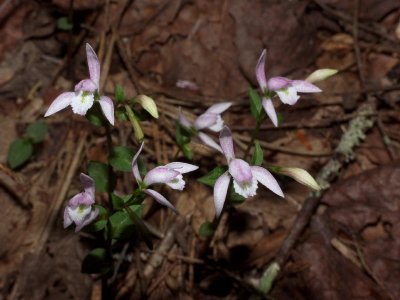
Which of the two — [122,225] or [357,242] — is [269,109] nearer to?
[122,225]

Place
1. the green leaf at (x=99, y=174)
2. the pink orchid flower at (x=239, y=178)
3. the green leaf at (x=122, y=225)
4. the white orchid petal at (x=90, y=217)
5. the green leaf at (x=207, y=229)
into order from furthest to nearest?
the green leaf at (x=207, y=229), the green leaf at (x=99, y=174), the green leaf at (x=122, y=225), the pink orchid flower at (x=239, y=178), the white orchid petal at (x=90, y=217)

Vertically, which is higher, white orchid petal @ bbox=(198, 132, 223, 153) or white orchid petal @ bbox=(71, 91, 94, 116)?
white orchid petal @ bbox=(71, 91, 94, 116)

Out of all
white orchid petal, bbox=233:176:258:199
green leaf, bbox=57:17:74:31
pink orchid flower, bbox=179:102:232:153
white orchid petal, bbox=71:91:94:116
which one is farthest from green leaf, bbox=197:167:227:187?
green leaf, bbox=57:17:74:31

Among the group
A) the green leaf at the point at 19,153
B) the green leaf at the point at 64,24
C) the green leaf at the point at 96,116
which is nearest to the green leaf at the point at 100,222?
the green leaf at the point at 96,116

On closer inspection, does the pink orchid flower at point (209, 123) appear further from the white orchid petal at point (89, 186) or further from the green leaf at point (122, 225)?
the white orchid petal at point (89, 186)

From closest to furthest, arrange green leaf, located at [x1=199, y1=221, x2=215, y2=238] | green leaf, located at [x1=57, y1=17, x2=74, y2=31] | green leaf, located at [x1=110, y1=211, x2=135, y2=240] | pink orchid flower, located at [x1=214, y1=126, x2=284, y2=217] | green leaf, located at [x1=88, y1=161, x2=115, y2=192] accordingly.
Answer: pink orchid flower, located at [x1=214, y1=126, x2=284, y2=217], green leaf, located at [x1=110, y1=211, x2=135, y2=240], green leaf, located at [x1=88, y1=161, x2=115, y2=192], green leaf, located at [x1=199, y1=221, x2=215, y2=238], green leaf, located at [x1=57, y1=17, x2=74, y2=31]

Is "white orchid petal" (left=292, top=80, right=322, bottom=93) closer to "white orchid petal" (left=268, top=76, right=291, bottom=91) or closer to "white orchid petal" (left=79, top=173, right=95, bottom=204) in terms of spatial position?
"white orchid petal" (left=268, top=76, right=291, bottom=91)
